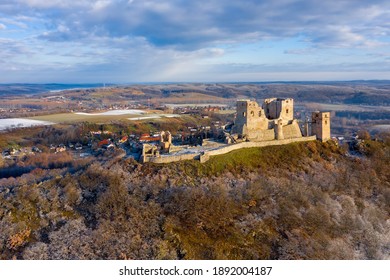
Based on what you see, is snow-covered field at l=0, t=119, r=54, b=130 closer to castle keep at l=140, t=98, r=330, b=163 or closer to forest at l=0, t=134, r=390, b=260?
castle keep at l=140, t=98, r=330, b=163

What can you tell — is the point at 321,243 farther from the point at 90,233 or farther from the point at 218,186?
the point at 90,233

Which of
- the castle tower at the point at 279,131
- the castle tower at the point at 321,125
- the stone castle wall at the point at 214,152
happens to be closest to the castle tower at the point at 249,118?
the castle tower at the point at 279,131

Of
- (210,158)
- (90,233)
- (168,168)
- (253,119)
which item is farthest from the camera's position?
(253,119)

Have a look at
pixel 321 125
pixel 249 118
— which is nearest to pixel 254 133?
pixel 249 118

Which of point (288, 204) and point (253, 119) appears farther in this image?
point (253, 119)

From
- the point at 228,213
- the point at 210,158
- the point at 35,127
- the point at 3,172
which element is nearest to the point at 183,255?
the point at 228,213

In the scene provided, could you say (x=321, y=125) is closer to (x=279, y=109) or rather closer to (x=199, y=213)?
(x=279, y=109)

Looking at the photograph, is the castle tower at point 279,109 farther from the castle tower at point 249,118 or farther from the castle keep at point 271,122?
the castle tower at point 249,118
